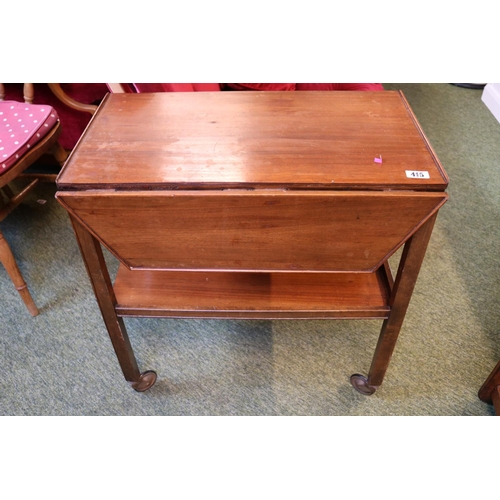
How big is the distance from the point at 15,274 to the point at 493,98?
2485 millimetres

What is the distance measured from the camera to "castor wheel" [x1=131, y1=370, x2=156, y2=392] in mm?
1337

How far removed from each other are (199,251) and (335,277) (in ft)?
1.32

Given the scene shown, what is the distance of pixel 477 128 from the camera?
2406 millimetres

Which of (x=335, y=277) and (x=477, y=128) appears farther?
(x=477, y=128)

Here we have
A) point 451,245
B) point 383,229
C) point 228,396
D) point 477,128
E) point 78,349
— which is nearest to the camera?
point 383,229

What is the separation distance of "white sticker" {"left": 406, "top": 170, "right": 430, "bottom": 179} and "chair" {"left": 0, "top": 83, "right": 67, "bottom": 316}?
3.59 ft

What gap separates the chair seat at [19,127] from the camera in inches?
53.5

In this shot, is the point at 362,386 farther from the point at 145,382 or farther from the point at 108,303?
the point at 108,303

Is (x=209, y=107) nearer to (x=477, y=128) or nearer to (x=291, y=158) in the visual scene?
(x=291, y=158)

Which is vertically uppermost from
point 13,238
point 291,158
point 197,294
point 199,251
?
point 291,158

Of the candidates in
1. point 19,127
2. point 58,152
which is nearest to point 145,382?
point 19,127

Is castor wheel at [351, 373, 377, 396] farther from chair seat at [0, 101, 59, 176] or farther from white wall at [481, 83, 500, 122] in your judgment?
white wall at [481, 83, 500, 122]

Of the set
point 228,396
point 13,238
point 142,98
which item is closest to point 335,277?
point 228,396

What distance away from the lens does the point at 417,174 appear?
90 centimetres
